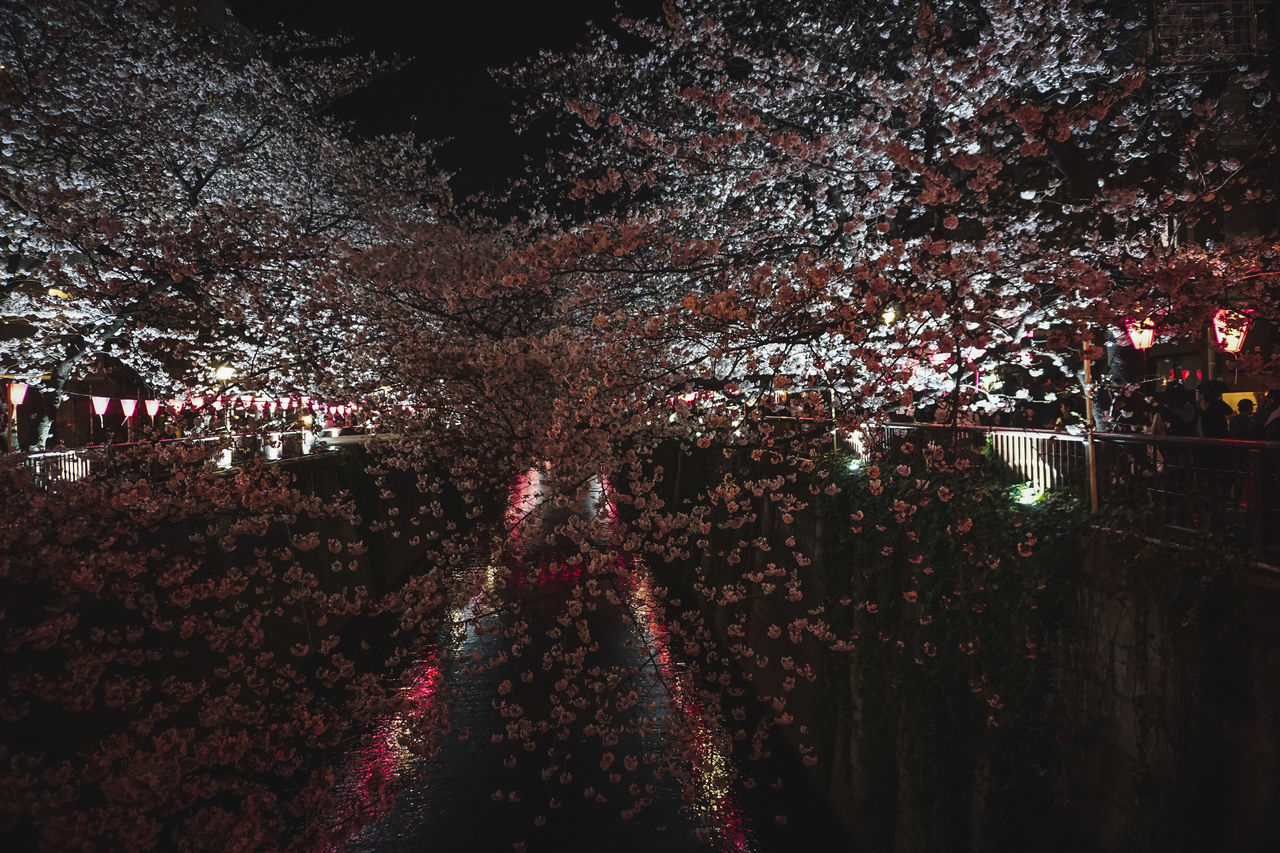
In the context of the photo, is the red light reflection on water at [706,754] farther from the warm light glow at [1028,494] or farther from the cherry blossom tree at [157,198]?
the cherry blossom tree at [157,198]

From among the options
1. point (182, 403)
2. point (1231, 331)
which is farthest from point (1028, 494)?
point (182, 403)

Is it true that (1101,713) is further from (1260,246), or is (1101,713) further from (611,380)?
(1260,246)

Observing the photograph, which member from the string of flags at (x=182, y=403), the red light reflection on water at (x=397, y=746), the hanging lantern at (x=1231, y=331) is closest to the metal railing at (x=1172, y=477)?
the hanging lantern at (x=1231, y=331)

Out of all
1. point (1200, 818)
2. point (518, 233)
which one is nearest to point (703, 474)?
point (518, 233)

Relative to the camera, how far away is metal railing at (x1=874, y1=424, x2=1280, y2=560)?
17.6 feet

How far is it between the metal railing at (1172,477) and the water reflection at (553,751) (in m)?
4.90

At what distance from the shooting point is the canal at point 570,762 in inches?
464

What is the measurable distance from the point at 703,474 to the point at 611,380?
14.3m

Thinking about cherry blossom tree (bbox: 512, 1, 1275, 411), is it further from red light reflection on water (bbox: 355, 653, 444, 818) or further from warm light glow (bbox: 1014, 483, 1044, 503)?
red light reflection on water (bbox: 355, 653, 444, 818)

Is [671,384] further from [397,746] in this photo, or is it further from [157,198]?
[157,198]

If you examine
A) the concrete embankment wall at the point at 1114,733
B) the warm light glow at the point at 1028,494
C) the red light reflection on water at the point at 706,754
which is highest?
the warm light glow at the point at 1028,494

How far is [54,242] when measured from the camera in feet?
42.5

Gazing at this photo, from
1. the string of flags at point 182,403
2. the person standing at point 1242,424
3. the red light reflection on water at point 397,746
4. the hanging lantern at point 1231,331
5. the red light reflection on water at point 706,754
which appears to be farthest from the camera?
the string of flags at point 182,403

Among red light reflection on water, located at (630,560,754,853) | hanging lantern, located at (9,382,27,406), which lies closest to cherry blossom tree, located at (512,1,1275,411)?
red light reflection on water, located at (630,560,754,853)
